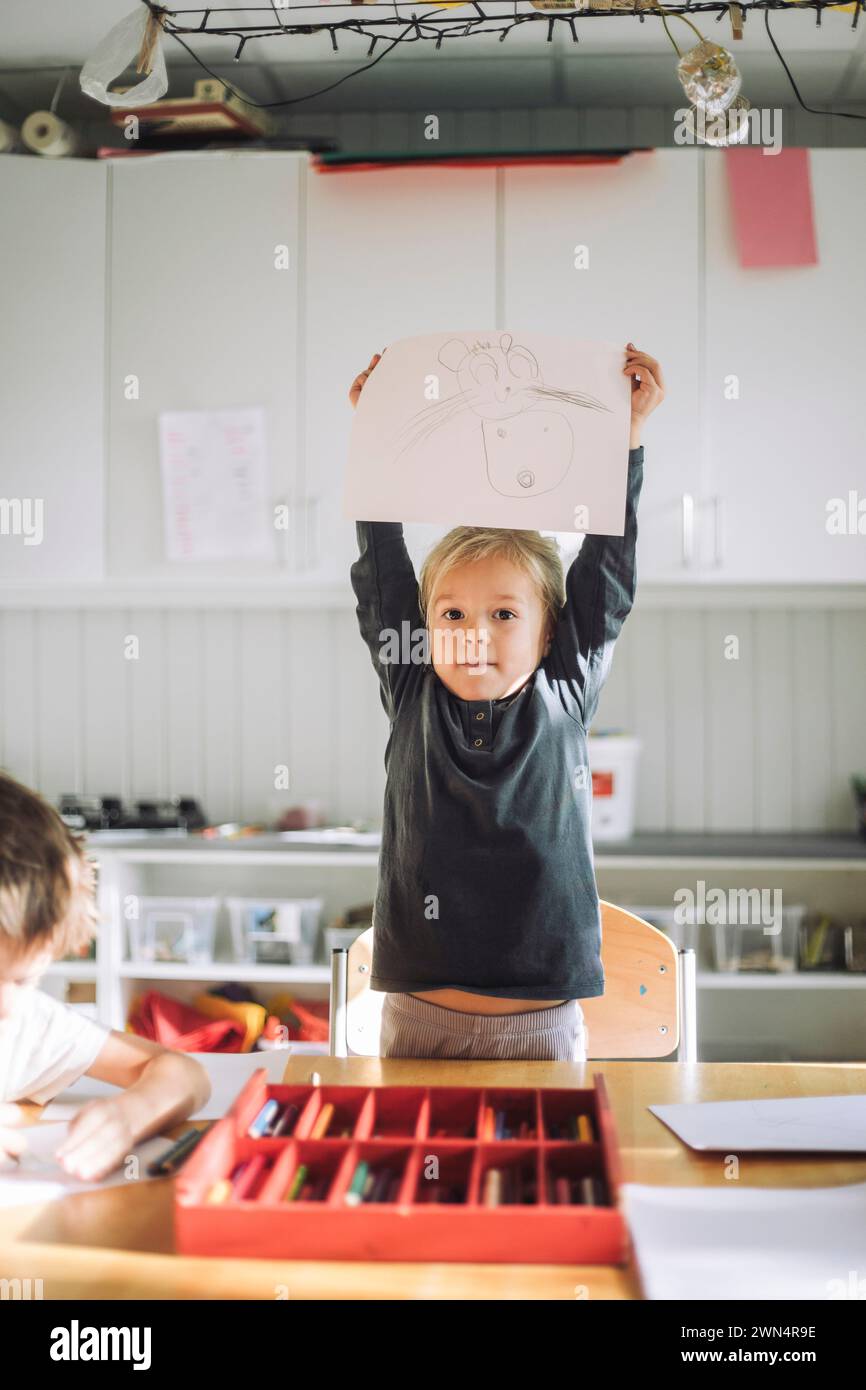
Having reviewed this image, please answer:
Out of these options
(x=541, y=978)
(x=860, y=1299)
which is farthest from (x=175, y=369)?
(x=860, y=1299)

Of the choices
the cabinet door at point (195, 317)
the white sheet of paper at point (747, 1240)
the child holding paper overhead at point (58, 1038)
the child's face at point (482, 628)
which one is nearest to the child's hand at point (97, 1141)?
the child holding paper overhead at point (58, 1038)

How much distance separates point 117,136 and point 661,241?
144cm

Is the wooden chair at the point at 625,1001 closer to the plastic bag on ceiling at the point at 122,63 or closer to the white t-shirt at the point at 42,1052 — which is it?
the white t-shirt at the point at 42,1052

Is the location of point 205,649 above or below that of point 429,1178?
above

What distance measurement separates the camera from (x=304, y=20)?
218 cm

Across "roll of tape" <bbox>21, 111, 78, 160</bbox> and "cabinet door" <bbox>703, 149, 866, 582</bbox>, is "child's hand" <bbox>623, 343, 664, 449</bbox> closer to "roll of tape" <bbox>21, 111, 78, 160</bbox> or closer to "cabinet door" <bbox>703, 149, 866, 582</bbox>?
"cabinet door" <bbox>703, 149, 866, 582</bbox>

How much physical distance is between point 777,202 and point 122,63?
5.50 feet

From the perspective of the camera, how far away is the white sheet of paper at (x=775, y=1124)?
0.87 metres

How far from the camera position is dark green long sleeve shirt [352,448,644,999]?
1.22 meters

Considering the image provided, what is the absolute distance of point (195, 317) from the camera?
2535 mm

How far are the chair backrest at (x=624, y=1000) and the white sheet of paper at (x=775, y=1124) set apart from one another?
1.04 ft

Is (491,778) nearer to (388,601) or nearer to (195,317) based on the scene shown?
(388,601)

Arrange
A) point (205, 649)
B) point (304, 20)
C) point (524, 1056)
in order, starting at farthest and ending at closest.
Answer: point (205, 649), point (304, 20), point (524, 1056)
